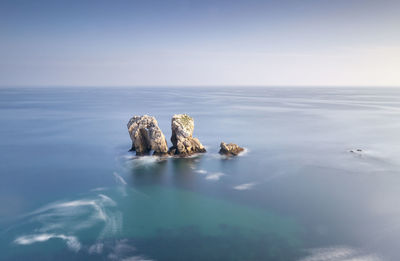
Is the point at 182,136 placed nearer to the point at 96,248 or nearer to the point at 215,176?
the point at 215,176

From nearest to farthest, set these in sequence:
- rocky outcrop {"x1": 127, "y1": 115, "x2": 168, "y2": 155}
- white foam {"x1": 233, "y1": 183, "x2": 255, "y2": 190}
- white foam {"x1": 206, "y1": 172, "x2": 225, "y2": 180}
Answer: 1. white foam {"x1": 233, "y1": 183, "x2": 255, "y2": 190}
2. white foam {"x1": 206, "y1": 172, "x2": 225, "y2": 180}
3. rocky outcrop {"x1": 127, "y1": 115, "x2": 168, "y2": 155}

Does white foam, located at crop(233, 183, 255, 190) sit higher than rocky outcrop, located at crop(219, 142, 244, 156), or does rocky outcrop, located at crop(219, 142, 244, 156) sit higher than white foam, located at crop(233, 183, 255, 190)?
rocky outcrop, located at crop(219, 142, 244, 156)

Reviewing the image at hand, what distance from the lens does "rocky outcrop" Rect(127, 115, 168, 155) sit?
35.4 meters

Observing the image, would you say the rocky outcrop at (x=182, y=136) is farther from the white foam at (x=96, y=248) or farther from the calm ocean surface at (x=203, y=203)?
the white foam at (x=96, y=248)

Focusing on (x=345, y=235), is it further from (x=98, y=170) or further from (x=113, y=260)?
(x=98, y=170)

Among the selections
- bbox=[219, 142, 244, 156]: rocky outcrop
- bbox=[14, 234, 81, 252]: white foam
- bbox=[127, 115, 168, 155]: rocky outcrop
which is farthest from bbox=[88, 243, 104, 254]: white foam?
bbox=[219, 142, 244, 156]: rocky outcrop

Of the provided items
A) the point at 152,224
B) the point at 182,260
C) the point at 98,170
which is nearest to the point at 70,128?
the point at 98,170

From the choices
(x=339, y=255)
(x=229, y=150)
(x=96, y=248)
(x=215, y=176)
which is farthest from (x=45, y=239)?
(x=229, y=150)

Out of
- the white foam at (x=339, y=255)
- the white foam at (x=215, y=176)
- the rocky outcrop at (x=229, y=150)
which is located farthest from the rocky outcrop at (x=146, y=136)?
the white foam at (x=339, y=255)

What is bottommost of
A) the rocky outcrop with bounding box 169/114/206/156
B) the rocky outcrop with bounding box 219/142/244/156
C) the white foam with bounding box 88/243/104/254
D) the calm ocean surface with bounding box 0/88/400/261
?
the white foam with bounding box 88/243/104/254

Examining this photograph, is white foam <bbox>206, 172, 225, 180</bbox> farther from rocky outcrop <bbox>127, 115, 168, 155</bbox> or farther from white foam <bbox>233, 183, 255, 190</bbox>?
rocky outcrop <bbox>127, 115, 168, 155</bbox>

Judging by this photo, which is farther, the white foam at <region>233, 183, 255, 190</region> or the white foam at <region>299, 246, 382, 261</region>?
the white foam at <region>233, 183, 255, 190</region>

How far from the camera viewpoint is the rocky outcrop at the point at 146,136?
35438mm

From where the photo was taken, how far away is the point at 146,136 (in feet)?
120
